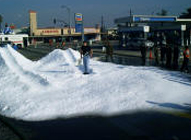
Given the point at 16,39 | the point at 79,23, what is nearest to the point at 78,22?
the point at 79,23

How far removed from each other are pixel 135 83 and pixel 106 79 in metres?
1.39

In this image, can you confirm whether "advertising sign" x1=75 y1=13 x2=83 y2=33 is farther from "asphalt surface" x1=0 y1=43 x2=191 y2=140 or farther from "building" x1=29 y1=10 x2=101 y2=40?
"building" x1=29 y1=10 x2=101 y2=40

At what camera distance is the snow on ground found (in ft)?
23.5

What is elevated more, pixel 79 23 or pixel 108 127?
pixel 79 23

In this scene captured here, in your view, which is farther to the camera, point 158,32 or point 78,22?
point 158,32

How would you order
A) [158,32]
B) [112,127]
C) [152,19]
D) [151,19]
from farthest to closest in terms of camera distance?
[152,19], [151,19], [158,32], [112,127]

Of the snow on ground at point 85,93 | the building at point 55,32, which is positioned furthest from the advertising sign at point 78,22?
the building at point 55,32

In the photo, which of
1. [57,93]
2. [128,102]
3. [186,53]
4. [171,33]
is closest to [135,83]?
[128,102]

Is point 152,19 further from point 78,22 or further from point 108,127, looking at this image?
point 108,127

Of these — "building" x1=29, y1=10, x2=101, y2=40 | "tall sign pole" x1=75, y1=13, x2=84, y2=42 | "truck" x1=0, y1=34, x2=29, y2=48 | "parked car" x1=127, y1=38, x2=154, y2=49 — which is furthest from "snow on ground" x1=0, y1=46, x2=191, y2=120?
"building" x1=29, y1=10, x2=101, y2=40

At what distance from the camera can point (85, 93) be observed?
8.55 meters

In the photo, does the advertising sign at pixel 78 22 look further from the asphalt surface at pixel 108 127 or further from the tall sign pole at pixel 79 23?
the asphalt surface at pixel 108 127

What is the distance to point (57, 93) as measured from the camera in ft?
28.7

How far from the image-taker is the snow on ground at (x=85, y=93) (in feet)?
23.5
